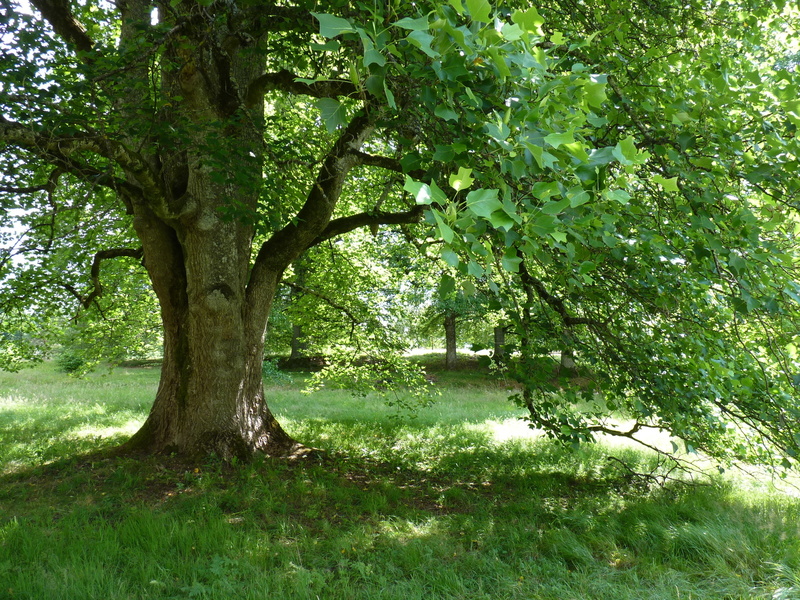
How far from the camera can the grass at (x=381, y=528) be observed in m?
3.86

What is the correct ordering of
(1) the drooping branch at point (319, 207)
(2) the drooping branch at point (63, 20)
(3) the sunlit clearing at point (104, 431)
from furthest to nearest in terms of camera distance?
(3) the sunlit clearing at point (104, 431), (1) the drooping branch at point (319, 207), (2) the drooping branch at point (63, 20)

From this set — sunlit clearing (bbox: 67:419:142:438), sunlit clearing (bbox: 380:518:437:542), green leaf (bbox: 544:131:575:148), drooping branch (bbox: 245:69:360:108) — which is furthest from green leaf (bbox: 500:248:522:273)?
sunlit clearing (bbox: 67:419:142:438)

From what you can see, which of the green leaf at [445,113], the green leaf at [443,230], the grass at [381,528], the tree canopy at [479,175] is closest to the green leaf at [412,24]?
the tree canopy at [479,175]

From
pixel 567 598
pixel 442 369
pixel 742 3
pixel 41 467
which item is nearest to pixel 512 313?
pixel 567 598

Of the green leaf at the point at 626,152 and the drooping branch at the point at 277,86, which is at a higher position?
the drooping branch at the point at 277,86

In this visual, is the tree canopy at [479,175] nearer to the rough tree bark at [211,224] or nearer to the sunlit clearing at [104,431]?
the rough tree bark at [211,224]

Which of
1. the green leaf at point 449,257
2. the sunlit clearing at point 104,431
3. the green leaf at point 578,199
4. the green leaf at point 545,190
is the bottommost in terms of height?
the sunlit clearing at point 104,431

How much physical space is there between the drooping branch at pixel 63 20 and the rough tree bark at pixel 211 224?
0.04 feet

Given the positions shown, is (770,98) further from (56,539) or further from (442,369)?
(442,369)

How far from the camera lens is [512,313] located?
17.2 ft

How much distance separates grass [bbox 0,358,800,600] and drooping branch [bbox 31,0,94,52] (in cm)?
509

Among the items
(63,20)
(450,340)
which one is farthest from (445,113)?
(450,340)

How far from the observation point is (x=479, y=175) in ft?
6.49

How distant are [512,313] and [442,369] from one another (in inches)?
795
